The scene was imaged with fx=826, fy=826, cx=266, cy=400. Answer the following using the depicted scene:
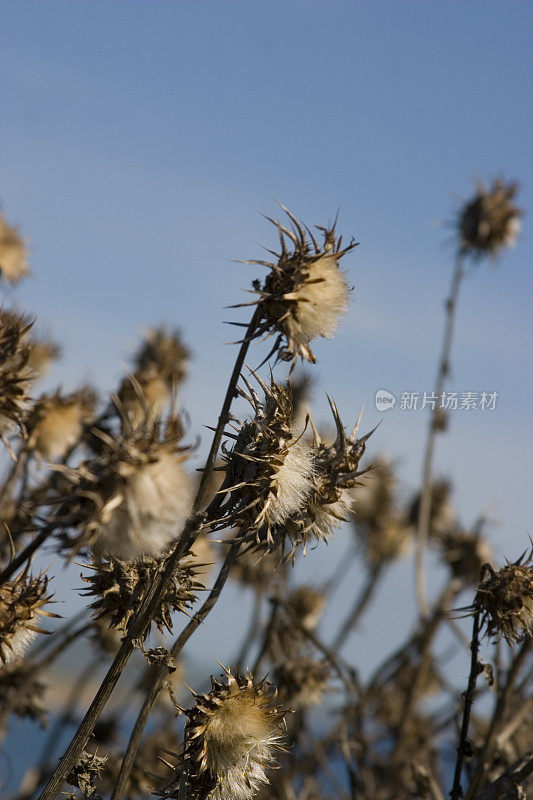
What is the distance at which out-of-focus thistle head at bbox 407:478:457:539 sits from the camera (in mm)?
8539

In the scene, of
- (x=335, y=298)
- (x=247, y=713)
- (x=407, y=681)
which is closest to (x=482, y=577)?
(x=247, y=713)

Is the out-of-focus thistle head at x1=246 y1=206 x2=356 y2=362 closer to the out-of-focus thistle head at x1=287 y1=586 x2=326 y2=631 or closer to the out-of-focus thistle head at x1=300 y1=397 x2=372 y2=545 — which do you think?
the out-of-focus thistle head at x1=300 y1=397 x2=372 y2=545

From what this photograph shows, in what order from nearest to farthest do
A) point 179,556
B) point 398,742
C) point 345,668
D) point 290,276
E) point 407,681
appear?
point 179,556 < point 290,276 < point 345,668 < point 398,742 < point 407,681

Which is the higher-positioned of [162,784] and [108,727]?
[108,727]

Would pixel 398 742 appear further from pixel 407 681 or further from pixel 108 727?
pixel 108 727

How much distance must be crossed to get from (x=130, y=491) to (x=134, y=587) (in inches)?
24.3

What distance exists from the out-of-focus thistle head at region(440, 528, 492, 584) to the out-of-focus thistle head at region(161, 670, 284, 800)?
528 centimetres

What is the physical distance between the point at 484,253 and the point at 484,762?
6107 millimetres

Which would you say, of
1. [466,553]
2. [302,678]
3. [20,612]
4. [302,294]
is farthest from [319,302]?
[466,553]

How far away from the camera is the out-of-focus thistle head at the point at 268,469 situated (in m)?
2.58

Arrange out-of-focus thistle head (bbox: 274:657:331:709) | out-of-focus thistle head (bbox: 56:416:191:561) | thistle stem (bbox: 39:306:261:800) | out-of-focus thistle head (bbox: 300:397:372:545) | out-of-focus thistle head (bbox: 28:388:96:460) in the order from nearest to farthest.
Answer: out-of-focus thistle head (bbox: 56:416:191:561)
thistle stem (bbox: 39:306:261:800)
out-of-focus thistle head (bbox: 300:397:372:545)
out-of-focus thistle head (bbox: 28:388:96:460)
out-of-focus thistle head (bbox: 274:657:331:709)

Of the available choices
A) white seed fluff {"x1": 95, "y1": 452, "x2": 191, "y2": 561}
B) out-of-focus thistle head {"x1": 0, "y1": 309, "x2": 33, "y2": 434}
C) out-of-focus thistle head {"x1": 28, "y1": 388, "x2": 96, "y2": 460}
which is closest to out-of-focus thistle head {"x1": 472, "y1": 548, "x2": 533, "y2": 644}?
white seed fluff {"x1": 95, "y1": 452, "x2": 191, "y2": 561}

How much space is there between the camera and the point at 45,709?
14.5 feet

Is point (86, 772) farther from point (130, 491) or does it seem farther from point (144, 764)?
point (144, 764)
